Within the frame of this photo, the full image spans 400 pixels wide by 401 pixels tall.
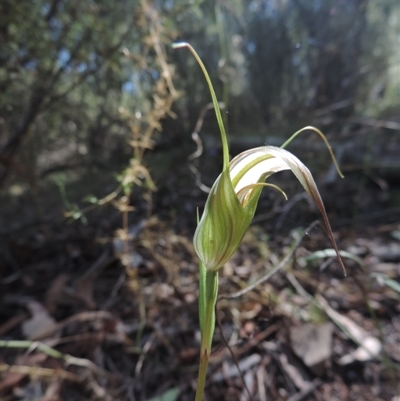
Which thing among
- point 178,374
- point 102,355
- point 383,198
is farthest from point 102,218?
point 383,198

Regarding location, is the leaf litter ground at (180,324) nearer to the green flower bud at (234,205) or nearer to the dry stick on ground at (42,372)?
the dry stick on ground at (42,372)

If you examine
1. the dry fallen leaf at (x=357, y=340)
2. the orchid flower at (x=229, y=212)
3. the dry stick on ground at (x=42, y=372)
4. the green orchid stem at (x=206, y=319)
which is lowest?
the dry fallen leaf at (x=357, y=340)

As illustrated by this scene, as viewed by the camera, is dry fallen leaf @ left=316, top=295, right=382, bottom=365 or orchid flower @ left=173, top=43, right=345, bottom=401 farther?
dry fallen leaf @ left=316, top=295, right=382, bottom=365

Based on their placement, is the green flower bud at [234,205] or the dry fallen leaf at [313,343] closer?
the green flower bud at [234,205]

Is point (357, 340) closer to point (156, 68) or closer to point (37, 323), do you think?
point (37, 323)

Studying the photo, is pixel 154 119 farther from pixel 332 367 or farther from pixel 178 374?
pixel 332 367

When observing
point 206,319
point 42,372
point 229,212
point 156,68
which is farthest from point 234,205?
point 156,68

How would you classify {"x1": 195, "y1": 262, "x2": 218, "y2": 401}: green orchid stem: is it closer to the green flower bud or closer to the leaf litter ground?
the green flower bud

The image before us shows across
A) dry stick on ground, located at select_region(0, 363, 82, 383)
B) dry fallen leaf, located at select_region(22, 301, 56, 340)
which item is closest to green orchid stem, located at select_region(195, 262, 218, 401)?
dry stick on ground, located at select_region(0, 363, 82, 383)

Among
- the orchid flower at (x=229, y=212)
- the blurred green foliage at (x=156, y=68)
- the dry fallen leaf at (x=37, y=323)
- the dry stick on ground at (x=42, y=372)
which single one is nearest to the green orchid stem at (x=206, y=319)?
the orchid flower at (x=229, y=212)

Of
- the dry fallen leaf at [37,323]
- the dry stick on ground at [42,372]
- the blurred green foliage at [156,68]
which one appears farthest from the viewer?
the blurred green foliage at [156,68]
